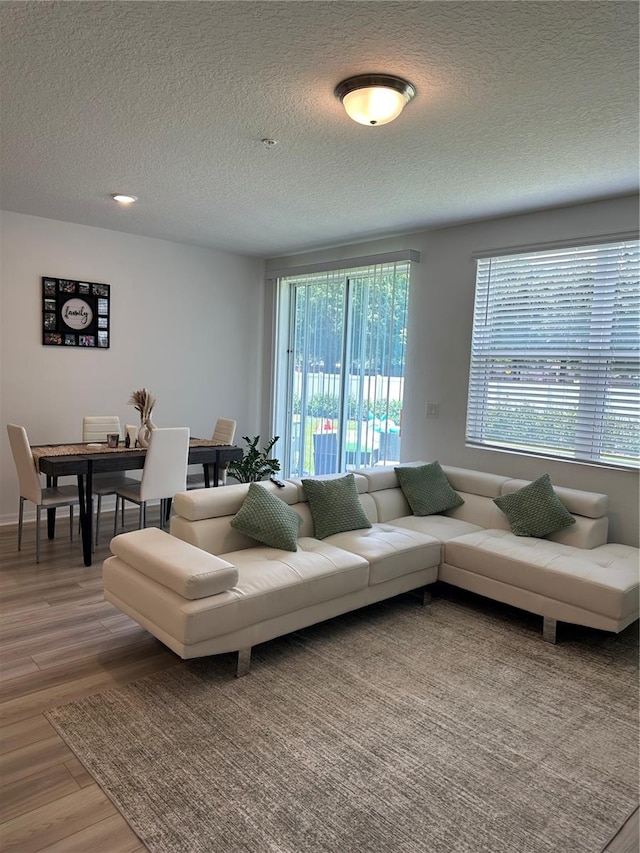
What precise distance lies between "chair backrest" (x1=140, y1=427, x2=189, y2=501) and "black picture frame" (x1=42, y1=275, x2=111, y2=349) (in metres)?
1.56

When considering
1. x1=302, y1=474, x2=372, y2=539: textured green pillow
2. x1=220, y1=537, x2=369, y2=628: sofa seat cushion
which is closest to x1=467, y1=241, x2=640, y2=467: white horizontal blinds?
x1=302, y1=474, x2=372, y2=539: textured green pillow

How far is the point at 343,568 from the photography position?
10.3ft

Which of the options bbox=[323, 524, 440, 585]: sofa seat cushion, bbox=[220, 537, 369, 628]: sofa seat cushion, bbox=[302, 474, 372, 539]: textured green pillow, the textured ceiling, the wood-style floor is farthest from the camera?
bbox=[302, 474, 372, 539]: textured green pillow

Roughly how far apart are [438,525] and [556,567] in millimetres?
971

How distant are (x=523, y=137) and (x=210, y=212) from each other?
2574 millimetres

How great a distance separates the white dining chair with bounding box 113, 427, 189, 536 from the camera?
439 centimetres

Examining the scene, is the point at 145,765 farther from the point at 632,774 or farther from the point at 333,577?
the point at 632,774

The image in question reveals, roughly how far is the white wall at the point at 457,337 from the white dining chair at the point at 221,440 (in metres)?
1.64

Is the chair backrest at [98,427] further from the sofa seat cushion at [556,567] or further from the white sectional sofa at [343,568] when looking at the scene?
the sofa seat cushion at [556,567]

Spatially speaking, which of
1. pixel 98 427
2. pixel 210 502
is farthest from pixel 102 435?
pixel 210 502

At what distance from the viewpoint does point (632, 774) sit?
7.13 feet

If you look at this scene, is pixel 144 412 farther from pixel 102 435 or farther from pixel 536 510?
pixel 536 510

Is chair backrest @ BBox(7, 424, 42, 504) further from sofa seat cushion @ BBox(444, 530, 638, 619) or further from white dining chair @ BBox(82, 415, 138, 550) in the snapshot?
sofa seat cushion @ BBox(444, 530, 638, 619)

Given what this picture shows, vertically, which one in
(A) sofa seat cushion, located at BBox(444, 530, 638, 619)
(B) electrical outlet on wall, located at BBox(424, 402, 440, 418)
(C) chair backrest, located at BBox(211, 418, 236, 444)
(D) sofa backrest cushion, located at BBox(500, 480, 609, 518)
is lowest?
(A) sofa seat cushion, located at BBox(444, 530, 638, 619)
